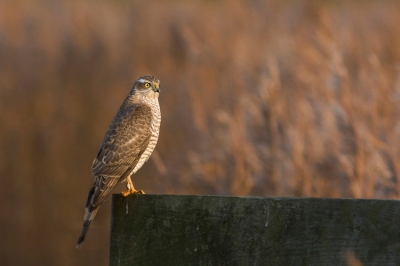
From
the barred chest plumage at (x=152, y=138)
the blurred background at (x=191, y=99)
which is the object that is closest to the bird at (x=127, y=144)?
the barred chest plumage at (x=152, y=138)

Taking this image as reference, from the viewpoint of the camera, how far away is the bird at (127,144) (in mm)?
3988

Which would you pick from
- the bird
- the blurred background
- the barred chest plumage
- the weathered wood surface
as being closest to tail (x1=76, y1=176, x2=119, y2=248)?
the bird

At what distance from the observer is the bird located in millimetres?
3988

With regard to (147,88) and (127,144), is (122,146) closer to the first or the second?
(127,144)

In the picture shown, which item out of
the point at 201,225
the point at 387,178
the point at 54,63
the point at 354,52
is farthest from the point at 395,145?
the point at 54,63

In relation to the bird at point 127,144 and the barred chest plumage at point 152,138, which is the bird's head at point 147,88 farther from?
the barred chest plumage at point 152,138

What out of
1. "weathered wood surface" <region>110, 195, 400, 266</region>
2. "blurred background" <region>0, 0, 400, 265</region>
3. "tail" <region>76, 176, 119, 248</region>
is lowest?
"weathered wood surface" <region>110, 195, 400, 266</region>

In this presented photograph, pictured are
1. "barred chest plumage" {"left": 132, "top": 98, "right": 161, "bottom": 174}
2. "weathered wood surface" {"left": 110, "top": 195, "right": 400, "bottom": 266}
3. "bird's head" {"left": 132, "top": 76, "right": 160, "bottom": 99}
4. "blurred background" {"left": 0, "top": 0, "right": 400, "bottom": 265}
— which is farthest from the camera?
"blurred background" {"left": 0, "top": 0, "right": 400, "bottom": 265}

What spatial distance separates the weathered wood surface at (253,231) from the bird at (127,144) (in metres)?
1.17

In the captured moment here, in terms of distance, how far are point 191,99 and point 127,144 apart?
3726 millimetres

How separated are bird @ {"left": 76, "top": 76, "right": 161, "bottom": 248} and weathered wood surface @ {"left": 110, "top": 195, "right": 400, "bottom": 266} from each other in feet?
3.83

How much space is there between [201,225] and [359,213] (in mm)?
508

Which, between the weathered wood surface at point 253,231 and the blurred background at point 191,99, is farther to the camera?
the blurred background at point 191,99

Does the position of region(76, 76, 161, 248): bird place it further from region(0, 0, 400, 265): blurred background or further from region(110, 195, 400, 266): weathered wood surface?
region(0, 0, 400, 265): blurred background
